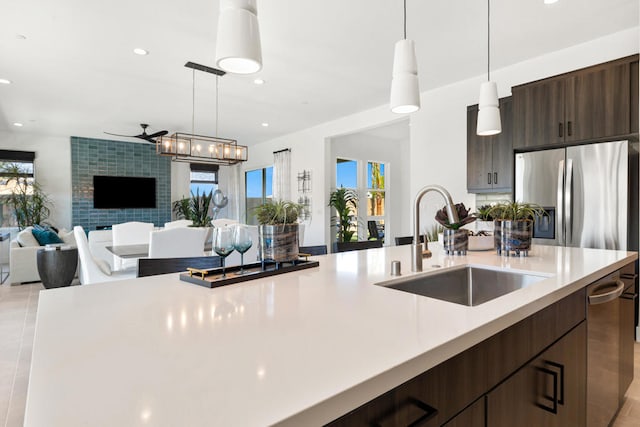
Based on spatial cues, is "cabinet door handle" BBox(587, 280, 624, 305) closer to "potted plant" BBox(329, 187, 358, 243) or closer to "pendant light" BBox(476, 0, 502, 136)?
"pendant light" BBox(476, 0, 502, 136)

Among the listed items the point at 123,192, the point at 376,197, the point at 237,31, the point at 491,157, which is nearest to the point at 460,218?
the point at 237,31

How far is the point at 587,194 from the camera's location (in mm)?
2973

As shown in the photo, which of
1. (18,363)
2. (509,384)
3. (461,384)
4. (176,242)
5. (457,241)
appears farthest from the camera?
(176,242)

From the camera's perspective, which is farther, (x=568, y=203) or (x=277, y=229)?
(x=568, y=203)

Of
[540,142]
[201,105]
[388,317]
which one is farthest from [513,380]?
[201,105]

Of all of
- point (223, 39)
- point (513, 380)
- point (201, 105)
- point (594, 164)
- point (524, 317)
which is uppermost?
point (201, 105)

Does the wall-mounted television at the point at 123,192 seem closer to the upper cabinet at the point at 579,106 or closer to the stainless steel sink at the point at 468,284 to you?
the upper cabinet at the point at 579,106

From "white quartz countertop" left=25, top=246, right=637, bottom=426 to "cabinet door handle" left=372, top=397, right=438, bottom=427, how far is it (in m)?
0.07

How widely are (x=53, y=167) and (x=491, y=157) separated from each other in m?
8.23

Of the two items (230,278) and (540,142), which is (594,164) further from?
(230,278)

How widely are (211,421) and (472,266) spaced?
1.46 metres

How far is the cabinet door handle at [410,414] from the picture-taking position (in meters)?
0.63

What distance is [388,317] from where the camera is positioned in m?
0.87

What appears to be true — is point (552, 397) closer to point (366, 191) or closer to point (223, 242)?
point (223, 242)
